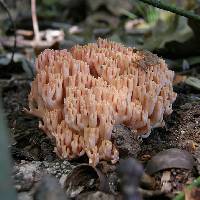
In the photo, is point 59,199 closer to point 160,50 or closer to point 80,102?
point 80,102

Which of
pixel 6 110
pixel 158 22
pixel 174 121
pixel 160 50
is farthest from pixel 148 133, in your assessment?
pixel 158 22

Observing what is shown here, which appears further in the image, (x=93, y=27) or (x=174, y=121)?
(x=93, y=27)

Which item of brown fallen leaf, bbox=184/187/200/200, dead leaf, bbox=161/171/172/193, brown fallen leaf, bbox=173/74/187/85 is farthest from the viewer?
brown fallen leaf, bbox=173/74/187/85

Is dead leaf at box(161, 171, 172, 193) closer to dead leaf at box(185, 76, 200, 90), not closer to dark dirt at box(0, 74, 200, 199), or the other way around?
dark dirt at box(0, 74, 200, 199)

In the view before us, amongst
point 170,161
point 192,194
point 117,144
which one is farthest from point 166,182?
point 117,144

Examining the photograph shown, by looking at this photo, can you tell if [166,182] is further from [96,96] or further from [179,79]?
[179,79]

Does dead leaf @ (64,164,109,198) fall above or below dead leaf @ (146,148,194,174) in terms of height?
below

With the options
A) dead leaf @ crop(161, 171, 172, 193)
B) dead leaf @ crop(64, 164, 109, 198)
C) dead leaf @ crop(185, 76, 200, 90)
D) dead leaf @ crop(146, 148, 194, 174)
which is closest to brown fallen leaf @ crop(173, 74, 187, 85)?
dead leaf @ crop(185, 76, 200, 90)
